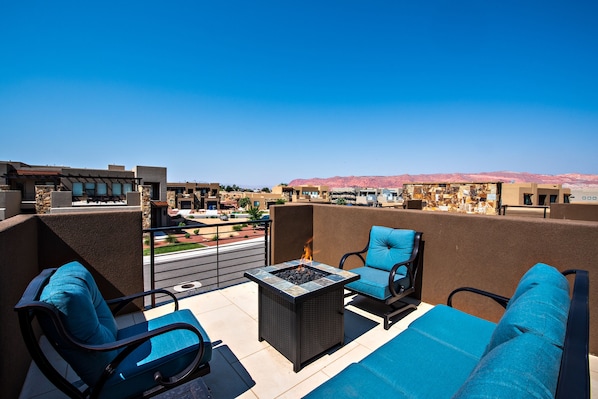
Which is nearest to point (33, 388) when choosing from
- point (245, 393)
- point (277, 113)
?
point (245, 393)

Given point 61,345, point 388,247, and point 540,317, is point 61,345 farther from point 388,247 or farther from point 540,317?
point 388,247

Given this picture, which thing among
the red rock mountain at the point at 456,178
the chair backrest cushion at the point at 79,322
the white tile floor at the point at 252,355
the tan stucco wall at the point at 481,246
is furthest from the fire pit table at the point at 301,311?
the red rock mountain at the point at 456,178

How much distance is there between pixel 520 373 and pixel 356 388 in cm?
98

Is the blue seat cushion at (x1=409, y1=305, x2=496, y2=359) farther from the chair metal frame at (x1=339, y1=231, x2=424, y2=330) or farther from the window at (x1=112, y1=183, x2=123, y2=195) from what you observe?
the window at (x1=112, y1=183, x2=123, y2=195)

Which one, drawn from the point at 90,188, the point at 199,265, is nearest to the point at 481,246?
the point at 199,265

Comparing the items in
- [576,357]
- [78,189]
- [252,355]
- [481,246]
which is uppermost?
[78,189]

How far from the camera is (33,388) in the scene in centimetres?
207

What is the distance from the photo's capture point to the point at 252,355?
2.54 metres

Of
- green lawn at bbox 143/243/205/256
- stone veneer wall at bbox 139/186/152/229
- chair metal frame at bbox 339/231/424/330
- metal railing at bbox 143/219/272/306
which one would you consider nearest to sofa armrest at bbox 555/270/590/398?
chair metal frame at bbox 339/231/424/330

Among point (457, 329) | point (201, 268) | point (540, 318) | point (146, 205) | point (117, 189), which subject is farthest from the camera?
point (117, 189)

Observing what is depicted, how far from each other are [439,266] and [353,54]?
14226 millimetres

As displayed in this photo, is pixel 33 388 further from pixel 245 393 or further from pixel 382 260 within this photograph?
pixel 382 260

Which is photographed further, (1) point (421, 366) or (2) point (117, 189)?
(2) point (117, 189)

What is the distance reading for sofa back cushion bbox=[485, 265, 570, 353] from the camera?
3.15 ft
